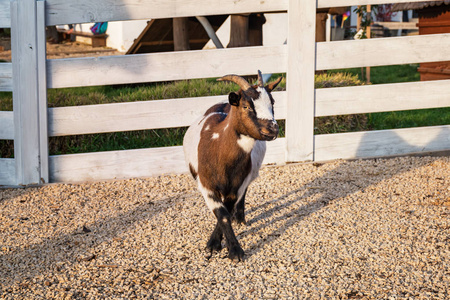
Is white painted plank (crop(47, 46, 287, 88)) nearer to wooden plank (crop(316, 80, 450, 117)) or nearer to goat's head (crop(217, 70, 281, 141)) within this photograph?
wooden plank (crop(316, 80, 450, 117))

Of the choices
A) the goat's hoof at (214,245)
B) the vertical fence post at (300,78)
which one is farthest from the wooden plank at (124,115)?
the goat's hoof at (214,245)

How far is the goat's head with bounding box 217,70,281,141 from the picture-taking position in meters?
3.60

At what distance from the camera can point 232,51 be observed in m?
5.69

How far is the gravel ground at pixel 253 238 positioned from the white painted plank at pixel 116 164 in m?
0.13

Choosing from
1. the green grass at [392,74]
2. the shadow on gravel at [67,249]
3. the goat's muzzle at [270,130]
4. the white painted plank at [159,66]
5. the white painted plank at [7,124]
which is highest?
the white painted plank at [159,66]

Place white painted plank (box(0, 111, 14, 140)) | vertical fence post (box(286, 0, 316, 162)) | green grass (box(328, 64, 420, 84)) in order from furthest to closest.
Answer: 1. green grass (box(328, 64, 420, 84))
2. vertical fence post (box(286, 0, 316, 162))
3. white painted plank (box(0, 111, 14, 140))

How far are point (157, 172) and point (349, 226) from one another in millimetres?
2209

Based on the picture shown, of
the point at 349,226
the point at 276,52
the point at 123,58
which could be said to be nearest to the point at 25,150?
the point at 123,58

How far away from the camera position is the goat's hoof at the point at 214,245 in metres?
4.01

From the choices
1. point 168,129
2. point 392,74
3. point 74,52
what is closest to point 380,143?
point 168,129

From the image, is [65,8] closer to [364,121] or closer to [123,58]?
[123,58]

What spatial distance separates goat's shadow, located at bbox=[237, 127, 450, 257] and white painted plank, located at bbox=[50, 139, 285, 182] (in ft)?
4.17

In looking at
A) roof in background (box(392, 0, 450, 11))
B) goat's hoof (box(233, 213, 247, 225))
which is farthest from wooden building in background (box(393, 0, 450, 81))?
goat's hoof (box(233, 213, 247, 225))

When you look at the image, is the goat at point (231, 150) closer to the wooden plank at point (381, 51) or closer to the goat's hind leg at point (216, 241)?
the goat's hind leg at point (216, 241)
